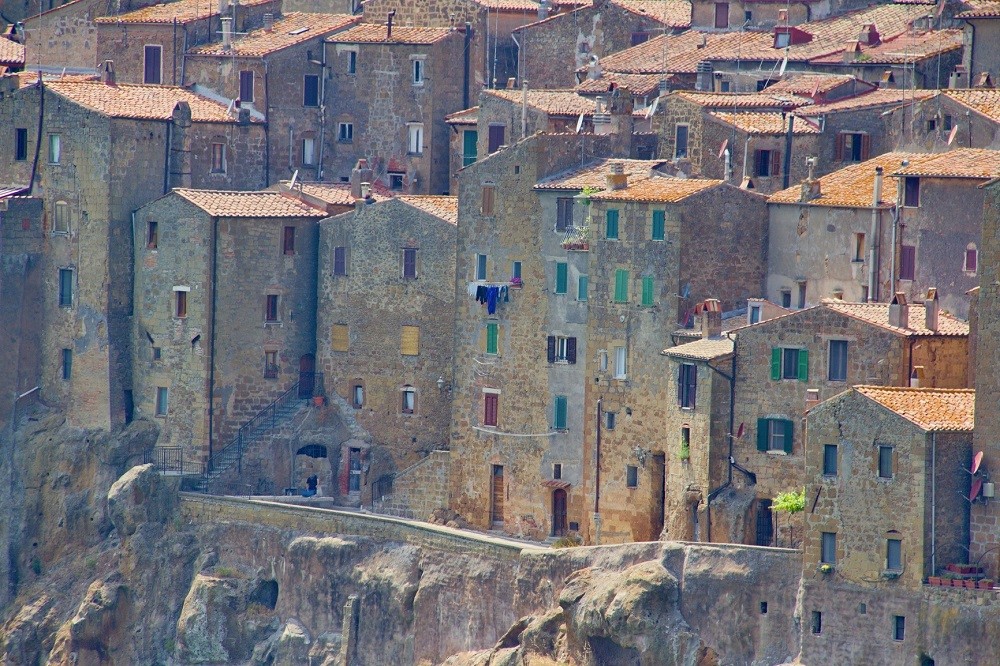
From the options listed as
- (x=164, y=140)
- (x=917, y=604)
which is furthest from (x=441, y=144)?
(x=917, y=604)

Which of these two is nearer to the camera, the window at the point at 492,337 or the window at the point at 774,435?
the window at the point at 774,435

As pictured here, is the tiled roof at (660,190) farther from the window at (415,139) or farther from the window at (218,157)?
the window at (218,157)

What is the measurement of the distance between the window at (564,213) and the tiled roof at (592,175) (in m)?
0.37

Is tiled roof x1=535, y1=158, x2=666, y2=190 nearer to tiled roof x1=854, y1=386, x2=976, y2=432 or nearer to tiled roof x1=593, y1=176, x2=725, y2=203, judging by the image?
tiled roof x1=593, y1=176, x2=725, y2=203

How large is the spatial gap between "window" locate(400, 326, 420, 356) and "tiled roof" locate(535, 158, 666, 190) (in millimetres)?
6689

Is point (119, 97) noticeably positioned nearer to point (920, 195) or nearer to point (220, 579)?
point (220, 579)

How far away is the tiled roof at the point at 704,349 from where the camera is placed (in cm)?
8200

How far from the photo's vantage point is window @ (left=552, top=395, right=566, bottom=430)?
88938mm

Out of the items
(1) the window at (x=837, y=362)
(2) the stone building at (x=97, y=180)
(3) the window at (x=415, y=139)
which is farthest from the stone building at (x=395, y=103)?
(1) the window at (x=837, y=362)

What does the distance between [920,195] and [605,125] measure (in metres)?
11.4

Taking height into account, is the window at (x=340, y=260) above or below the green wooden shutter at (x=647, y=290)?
below

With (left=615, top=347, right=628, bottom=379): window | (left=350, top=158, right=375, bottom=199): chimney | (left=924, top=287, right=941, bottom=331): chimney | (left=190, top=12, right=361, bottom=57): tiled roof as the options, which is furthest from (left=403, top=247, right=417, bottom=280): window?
(left=924, top=287, right=941, bottom=331): chimney

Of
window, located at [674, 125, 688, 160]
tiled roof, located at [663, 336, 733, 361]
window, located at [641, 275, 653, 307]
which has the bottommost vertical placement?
tiled roof, located at [663, 336, 733, 361]

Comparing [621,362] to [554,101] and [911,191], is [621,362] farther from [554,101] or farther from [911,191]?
[554,101]
